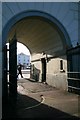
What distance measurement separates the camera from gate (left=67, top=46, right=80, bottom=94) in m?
14.7

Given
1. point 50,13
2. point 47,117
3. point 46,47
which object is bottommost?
point 47,117

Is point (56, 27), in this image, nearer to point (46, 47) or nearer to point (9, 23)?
point (9, 23)

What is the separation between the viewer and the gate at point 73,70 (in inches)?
578

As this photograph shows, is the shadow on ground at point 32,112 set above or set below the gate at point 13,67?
below

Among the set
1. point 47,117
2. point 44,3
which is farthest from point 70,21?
point 47,117

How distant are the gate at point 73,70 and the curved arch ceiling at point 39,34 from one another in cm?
131

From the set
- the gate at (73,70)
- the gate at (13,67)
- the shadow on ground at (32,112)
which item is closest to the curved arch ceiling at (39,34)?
the gate at (73,70)

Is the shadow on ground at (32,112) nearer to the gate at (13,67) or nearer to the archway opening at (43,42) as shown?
the gate at (13,67)

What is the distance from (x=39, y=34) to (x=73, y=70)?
5.85 m

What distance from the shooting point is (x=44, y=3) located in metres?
15.4

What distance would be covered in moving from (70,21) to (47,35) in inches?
130

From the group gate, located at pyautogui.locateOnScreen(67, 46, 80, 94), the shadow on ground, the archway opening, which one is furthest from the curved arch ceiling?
the shadow on ground

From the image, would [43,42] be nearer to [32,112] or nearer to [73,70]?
[73,70]

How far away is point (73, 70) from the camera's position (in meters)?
15.5
